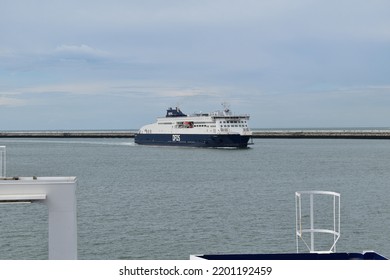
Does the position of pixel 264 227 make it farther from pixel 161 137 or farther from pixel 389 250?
pixel 161 137

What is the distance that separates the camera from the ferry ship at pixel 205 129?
306ft

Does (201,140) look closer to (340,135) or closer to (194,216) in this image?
(194,216)

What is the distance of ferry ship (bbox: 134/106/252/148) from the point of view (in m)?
93.2

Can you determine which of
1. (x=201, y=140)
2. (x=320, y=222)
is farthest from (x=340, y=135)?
(x=320, y=222)

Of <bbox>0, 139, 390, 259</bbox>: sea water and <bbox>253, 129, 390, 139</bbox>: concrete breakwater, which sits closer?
<bbox>0, 139, 390, 259</bbox>: sea water

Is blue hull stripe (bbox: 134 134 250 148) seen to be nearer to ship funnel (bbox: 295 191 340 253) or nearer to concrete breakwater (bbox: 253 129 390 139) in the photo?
ship funnel (bbox: 295 191 340 253)

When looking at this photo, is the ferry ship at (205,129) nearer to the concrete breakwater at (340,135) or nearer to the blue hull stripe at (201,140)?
the blue hull stripe at (201,140)

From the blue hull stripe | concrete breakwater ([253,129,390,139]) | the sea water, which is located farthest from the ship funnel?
concrete breakwater ([253,129,390,139])

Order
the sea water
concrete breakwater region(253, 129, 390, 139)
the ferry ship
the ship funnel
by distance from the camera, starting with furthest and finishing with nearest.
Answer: concrete breakwater region(253, 129, 390, 139) < the ferry ship < the sea water < the ship funnel

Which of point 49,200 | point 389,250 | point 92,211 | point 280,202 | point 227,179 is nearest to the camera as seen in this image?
point 49,200

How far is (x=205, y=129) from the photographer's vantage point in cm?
9488
